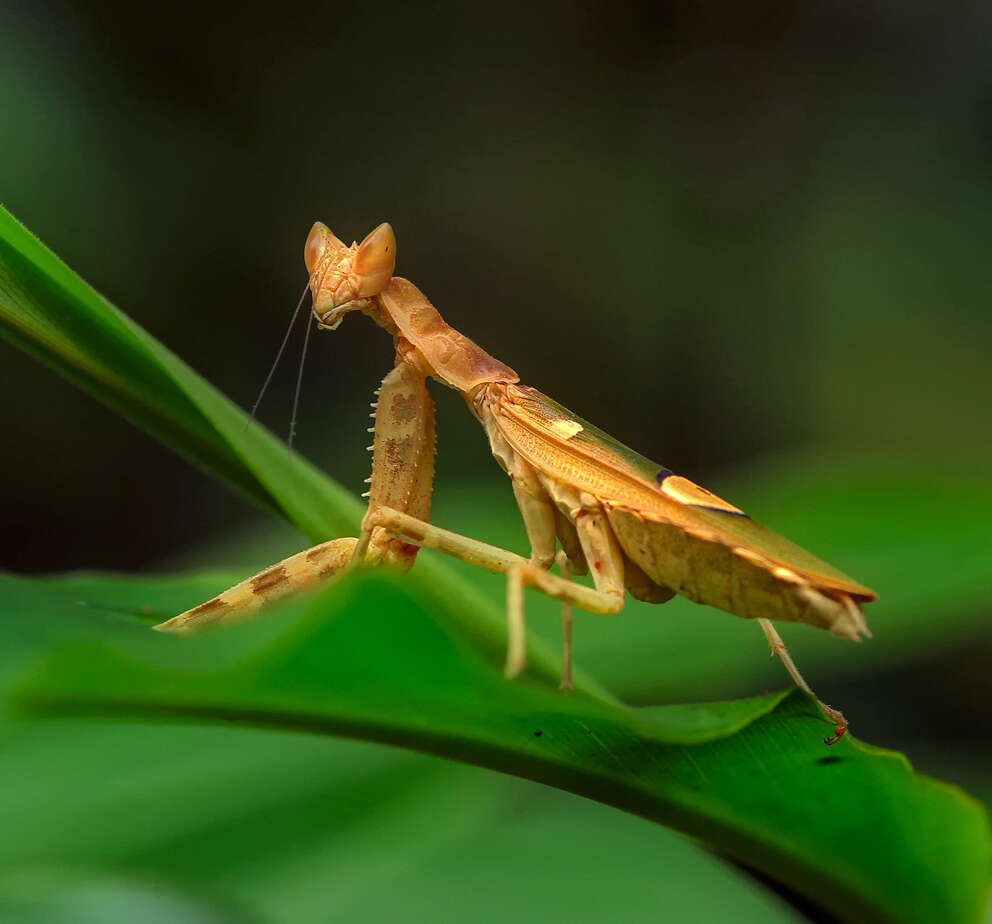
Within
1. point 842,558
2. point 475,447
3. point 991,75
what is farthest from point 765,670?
point 991,75

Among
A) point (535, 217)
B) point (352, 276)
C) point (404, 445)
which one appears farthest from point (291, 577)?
point (535, 217)

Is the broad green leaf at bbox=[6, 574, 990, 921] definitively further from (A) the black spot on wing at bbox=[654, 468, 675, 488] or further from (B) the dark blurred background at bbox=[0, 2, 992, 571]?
(B) the dark blurred background at bbox=[0, 2, 992, 571]

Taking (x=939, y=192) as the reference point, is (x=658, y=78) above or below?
above

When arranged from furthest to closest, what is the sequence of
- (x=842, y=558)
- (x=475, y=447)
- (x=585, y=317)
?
(x=585, y=317) → (x=475, y=447) → (x=842, y=558)

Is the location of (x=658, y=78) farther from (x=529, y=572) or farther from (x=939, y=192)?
(x=529, y=572)

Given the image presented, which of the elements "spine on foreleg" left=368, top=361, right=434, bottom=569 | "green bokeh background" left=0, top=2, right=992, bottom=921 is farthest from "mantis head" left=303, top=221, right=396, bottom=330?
"green bokeh background" left=0, top=2, right=992, bottom=921

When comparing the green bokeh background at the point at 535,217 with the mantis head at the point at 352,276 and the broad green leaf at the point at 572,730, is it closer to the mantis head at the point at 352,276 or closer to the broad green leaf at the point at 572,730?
the mantis head at the point at 352,276

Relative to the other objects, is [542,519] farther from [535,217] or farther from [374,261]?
[535,217]
